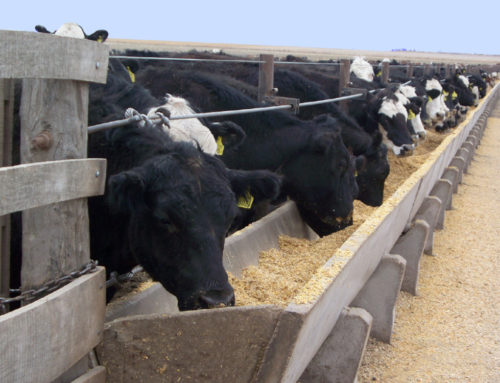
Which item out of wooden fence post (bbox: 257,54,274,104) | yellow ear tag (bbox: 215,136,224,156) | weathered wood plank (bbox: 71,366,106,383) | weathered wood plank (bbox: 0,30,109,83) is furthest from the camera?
wooden fence post (bbox: 257,54,274,104)

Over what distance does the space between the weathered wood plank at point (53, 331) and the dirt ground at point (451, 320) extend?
1.96 metres

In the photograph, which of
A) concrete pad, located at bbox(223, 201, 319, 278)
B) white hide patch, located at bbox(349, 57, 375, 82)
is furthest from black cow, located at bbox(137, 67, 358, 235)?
white hide patch, located at bbox(349, 57, 375, 82)

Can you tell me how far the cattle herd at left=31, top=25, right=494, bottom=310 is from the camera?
9.25 ft

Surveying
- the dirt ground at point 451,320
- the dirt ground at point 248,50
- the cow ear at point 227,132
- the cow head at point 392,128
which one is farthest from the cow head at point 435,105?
the cow ear at point 227,132

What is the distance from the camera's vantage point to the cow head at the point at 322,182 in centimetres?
588

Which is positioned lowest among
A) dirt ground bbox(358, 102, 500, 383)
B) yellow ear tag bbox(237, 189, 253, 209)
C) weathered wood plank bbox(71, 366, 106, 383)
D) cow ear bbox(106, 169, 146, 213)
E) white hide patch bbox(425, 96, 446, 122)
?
dirt ground bbox(358, 102, 500, 383)

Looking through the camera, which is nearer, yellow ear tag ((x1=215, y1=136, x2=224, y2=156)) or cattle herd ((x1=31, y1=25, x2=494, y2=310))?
cattle herd ((x1=31, y1=25, x2=494, y2=310))

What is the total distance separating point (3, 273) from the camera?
2.22 metres

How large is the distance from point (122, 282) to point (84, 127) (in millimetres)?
1556

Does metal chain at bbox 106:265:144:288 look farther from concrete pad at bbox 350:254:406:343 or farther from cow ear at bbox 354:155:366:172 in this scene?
cow ear at bbox 354:155:366:172

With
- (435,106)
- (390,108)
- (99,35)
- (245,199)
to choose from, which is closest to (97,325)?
(245,199)

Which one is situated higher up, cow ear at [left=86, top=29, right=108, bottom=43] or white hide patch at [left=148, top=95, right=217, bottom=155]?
cow ear at [left=86, top=29, right=108, bottom=43]

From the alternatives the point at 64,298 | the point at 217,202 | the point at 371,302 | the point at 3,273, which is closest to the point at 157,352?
the point at 64,298

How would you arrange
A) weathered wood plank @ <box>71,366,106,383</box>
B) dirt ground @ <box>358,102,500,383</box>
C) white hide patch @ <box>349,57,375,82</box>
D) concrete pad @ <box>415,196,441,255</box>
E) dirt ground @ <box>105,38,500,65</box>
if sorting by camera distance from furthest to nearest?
dirt ground @ <box>105,38,500,65</box>, white hide patch @ <box>349,57,375,82</box>, concrete pad @ <box>415,196,441,255</box>, dirt ground @ <box>358,102,500,383</box>, weathered wood plank @ <box>71,366,106,383</box>
